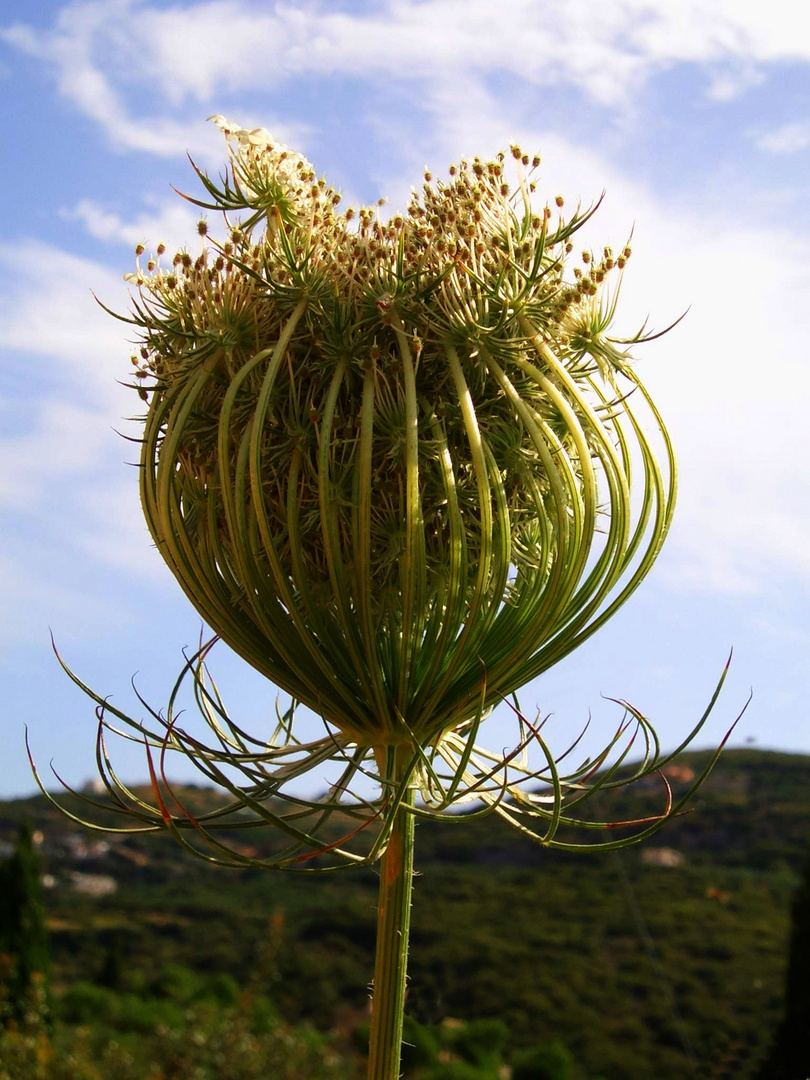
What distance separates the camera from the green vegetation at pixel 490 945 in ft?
113

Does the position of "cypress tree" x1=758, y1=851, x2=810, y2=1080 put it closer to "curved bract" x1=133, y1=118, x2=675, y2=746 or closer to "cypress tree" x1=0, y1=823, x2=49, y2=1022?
"cypress tree" x1=0, y1=823, x2=49, y2=1022

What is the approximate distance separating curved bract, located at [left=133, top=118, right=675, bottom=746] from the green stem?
0.32 m

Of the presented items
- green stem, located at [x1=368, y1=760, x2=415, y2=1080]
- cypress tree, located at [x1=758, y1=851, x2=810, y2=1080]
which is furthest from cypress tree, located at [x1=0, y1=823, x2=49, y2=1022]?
green stem, located at [x1=368, y1=760, x2=415, y2=1080]

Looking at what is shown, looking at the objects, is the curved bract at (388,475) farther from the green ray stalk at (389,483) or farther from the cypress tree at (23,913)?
the cypress tree at (23,913)

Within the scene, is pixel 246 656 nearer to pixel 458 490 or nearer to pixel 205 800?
pixel 458 490

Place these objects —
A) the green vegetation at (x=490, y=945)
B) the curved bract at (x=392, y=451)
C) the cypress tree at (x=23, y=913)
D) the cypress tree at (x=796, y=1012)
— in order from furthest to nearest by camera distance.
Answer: the green vegetation at (x=490, y=945) < the cypress tree at (x=23, y=913) < the cypress tree at (x=796, y=1012) < the curved bract at (x=392, y=451)

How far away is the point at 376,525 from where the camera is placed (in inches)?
131

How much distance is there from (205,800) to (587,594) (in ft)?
215

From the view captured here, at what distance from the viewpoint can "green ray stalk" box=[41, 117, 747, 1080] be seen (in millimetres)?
3270

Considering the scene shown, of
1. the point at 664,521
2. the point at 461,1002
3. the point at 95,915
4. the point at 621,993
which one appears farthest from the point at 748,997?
the point at 664,521

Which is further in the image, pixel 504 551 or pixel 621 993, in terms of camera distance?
pixel 621 993

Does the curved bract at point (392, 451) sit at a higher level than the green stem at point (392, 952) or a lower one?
higher

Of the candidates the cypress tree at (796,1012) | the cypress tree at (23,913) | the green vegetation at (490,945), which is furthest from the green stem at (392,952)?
the cypress tree at (23,913)

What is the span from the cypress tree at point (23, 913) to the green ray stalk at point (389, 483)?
83.5ft
